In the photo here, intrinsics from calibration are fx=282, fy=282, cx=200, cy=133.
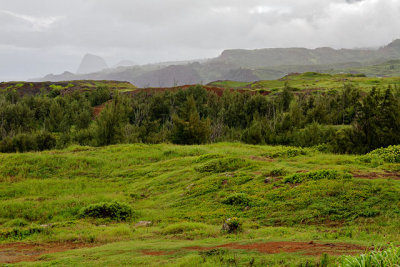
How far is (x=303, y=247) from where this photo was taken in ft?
20.7

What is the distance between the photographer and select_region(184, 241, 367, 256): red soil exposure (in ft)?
18.8

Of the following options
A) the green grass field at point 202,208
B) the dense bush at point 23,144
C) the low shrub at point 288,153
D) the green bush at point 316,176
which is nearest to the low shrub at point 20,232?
the green grass field at point 202,208

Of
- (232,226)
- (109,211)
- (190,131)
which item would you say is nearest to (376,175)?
(232,226)

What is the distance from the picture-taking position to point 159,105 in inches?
2815

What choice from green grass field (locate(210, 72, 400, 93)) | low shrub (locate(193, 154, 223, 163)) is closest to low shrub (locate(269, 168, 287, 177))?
low shrub (locate(193, 154, 223, 163))

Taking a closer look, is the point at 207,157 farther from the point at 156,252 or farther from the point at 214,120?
the point at 214,120

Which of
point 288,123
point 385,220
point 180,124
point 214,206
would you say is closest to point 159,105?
point 180,124

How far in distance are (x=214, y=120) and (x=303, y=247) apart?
6201 cm

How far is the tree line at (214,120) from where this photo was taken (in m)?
22.6

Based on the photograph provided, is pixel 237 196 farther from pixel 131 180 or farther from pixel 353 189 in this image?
pixel 131 180

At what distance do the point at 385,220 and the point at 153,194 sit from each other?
38.1ft

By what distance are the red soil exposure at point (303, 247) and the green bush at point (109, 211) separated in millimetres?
6939

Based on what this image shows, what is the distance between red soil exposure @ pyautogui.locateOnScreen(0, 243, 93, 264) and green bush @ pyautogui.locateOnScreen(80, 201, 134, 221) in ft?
12.2

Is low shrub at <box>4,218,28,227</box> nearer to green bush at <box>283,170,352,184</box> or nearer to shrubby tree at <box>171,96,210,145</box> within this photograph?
green bush at <box>283,170,352,184</box>
